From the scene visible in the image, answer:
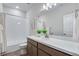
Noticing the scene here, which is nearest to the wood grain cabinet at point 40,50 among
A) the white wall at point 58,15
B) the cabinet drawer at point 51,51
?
the cabinet drawer at point 51,51

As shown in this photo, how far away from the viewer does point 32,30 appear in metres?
1.31

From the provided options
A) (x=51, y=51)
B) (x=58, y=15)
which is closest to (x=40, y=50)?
(x=51, y=51)

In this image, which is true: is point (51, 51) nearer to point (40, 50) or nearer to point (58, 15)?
point (40, 50)

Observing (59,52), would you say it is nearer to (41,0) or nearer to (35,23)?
(35,23)

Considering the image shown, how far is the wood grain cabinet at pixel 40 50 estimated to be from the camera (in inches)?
40.7

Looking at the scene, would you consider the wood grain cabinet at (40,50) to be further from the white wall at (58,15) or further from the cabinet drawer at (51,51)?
the white wall at (58,15)

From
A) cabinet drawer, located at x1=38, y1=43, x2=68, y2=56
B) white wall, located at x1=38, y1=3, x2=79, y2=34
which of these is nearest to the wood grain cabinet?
cabinet drawer, located at x1=38, y1=43, x2=68, y2=56

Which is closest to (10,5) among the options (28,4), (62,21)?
(28,4)

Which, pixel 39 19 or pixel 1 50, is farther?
pixel 39 19

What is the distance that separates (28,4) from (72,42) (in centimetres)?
78

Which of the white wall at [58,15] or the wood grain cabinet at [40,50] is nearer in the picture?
the wood grain cabinet at [40,50]

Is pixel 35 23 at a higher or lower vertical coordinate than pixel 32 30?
higher

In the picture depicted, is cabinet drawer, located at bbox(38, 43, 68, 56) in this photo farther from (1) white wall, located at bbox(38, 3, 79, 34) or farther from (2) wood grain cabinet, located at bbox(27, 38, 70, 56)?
(1) white wall, located at bbox(38, 3, 79, 34)

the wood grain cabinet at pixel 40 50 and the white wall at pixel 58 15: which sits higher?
the white wall at pixel 58 15
